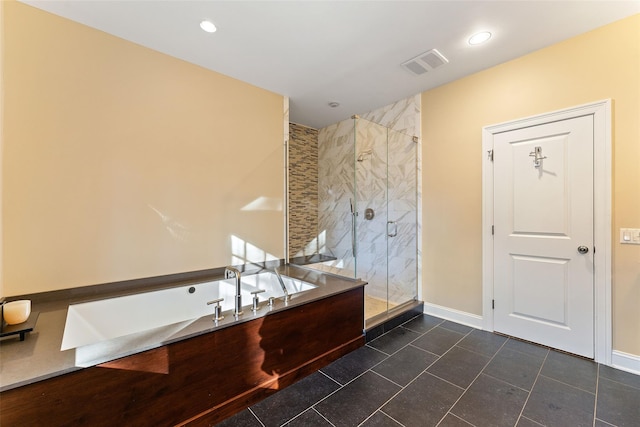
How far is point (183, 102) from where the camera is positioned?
8.21ft

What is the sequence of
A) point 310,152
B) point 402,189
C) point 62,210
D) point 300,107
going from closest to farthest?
point 62,210 → point 402,189 → point 300,107 → point 310,152

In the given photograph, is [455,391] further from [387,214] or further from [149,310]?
[149,310]

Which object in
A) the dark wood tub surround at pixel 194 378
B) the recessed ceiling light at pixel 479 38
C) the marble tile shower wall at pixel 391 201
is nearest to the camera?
the dark wood tub surround at pixel 194 378

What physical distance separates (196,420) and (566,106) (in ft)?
11.9

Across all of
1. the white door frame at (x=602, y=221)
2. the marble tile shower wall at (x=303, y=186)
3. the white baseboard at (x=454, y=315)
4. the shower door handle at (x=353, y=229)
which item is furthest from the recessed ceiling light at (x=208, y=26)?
the white baseboard at (x=454, y=315)

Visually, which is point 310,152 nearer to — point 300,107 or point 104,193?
point 300,107

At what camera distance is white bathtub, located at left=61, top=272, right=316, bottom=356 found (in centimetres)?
A: 173

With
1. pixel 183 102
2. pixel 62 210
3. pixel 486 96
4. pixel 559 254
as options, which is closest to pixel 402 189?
pixel 486 96

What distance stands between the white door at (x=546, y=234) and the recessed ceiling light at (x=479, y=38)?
90 centimetres

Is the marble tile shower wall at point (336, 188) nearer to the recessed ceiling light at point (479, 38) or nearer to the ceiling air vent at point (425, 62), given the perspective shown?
the ceiling air vent at point (425, 62)

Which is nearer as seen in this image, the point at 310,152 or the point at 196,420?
the point at 196,420

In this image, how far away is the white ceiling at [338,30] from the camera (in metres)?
1.84

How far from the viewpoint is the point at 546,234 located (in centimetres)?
233

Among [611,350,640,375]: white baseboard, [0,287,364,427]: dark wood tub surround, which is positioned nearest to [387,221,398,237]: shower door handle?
[0,287,364,427]: dark wood tub surround
